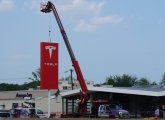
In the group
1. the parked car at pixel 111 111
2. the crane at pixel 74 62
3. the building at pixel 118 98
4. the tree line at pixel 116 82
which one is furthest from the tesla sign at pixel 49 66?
the tree line at pixel 116 82

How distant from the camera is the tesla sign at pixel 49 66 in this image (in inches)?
2051

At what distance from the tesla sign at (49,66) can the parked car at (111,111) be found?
6.83 m

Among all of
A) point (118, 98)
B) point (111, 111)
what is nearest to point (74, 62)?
point (111, 111)

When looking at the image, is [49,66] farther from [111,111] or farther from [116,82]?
[116,82]

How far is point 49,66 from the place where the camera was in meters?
52.6

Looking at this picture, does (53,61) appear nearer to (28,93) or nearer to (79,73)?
(79,73)

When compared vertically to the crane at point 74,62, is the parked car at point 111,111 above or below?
below

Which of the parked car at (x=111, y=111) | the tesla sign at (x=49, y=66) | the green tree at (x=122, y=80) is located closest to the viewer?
the tesla sign at (x=49, y=66)

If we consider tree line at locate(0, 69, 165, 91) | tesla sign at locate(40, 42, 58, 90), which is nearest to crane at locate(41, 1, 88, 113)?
tesla sign at locate(40, 42, 58, 90)

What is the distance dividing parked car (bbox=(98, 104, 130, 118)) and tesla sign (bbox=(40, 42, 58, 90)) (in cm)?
683

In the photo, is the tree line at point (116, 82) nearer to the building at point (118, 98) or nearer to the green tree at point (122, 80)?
the green tree at point (122, 80)

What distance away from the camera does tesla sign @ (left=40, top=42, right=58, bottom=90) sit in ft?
171

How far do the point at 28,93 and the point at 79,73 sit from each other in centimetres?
4361

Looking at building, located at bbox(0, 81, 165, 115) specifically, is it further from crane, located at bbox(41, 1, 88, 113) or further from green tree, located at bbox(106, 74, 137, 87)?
green tree, located at bbox(106, 74, 137, 87)
